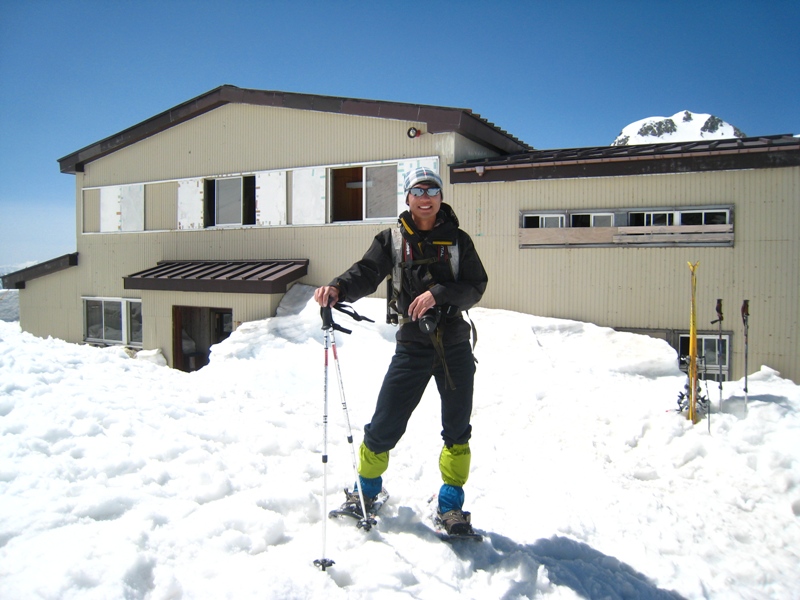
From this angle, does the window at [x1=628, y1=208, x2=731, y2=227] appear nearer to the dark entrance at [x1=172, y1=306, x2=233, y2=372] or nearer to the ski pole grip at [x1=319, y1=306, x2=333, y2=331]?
the ski pole grip at [x1=319, y1=306, x2=333, y2=331]

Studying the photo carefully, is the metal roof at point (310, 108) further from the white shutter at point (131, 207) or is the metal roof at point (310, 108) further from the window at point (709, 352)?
the window at point (709, 352)

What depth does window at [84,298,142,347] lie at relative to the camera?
1395 cm

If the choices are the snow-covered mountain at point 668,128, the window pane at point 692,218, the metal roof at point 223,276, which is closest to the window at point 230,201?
the metal roof at point 223,276

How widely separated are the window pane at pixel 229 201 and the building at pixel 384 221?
0.13 feet

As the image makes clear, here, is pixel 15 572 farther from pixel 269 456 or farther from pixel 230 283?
pixel 230 283

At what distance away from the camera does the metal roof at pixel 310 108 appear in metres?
10.4

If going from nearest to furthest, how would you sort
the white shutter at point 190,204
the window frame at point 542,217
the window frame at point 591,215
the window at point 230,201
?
the window frame at point 591,215, the window frame at point 542,217, the window at point 230,201, the white shutter at point 190,204

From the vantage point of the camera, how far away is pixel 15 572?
2.27 meters

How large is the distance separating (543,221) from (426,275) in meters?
7.15

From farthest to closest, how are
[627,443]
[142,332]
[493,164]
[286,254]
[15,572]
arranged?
[142,332]
[286,254]
[493,164]
[627,443]
[15,572]

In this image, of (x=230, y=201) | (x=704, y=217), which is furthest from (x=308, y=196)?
(x=704, y=217)

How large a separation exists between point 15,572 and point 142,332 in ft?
39.2

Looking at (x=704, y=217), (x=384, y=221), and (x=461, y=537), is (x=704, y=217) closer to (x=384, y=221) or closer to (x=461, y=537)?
(x=384, y=221)

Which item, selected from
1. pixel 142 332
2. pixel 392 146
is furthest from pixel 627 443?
pixel 142 332
